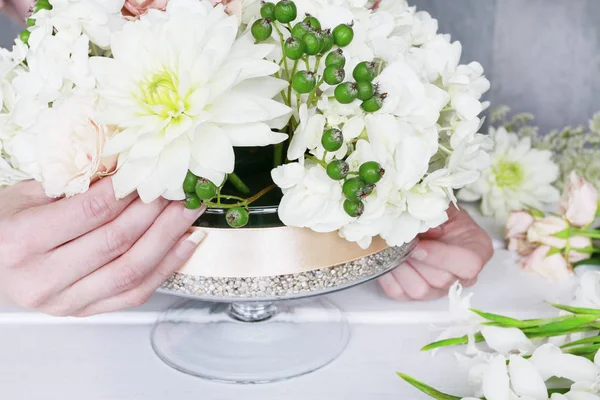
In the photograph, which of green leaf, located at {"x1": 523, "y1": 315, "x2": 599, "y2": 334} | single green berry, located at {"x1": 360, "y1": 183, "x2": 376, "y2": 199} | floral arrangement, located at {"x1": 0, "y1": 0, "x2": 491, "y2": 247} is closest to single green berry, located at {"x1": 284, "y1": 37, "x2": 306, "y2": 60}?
floral arrangement, located at {"x1": 0, "y1": 0, "x2": 491, "y2": 247}

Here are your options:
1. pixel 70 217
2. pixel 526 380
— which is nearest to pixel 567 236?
pixel 526 380

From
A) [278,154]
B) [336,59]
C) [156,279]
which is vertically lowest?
[156,279]

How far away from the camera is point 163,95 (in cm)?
49

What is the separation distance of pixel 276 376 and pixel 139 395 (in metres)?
0.12

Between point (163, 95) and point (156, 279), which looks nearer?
point (163, 95)

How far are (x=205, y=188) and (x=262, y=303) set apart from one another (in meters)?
0.21

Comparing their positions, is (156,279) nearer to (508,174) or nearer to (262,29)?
(262,29)

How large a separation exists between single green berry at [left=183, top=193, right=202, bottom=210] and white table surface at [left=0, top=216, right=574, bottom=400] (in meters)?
0.19

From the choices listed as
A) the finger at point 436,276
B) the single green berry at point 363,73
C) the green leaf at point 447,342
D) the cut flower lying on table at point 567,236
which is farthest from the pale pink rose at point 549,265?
the single green berry at point 363,73

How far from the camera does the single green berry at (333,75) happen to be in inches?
19.8

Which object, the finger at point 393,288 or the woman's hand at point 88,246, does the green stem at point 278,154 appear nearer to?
the woman's hand at point 88,246

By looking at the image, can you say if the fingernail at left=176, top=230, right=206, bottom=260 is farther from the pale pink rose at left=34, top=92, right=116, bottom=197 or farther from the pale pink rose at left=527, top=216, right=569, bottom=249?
the pale pink rose at left=527, top=216, right=569, bottom=249

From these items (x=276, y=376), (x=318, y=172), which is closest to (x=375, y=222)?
(x=318, y=172)

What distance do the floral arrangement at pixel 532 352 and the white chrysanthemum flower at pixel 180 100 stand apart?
0.80 ft
